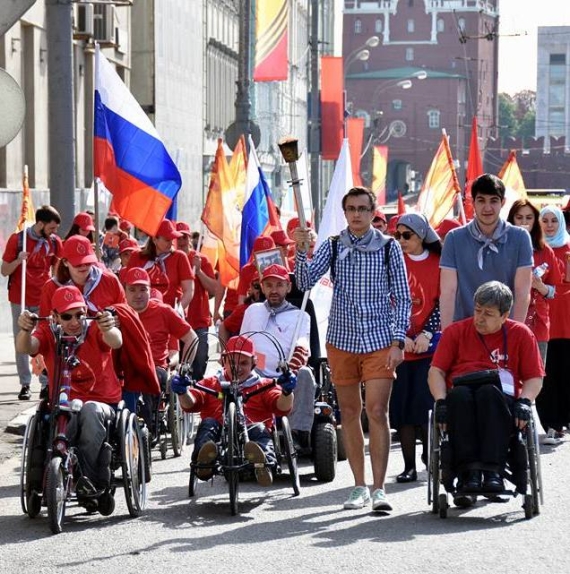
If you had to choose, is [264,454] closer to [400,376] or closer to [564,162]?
[400,376]

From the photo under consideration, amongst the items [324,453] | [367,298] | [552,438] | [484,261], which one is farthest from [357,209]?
[552,438]

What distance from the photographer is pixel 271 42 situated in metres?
33.6

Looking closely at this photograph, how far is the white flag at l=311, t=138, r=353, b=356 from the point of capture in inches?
538

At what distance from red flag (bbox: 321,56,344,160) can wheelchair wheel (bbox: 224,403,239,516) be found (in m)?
32.5

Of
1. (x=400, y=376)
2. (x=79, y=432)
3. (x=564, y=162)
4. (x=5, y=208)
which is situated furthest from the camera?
(x=564, y=162)

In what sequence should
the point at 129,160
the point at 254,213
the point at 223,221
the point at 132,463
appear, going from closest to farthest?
the point at 132,463 → the point at 129,160 → the point at 254,213 → the point at 223,221

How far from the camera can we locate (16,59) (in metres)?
25.9

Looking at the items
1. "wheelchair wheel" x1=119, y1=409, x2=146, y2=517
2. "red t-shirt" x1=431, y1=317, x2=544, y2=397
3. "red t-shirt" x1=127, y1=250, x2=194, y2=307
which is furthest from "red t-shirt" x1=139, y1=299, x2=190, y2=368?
"red t-shirt" x1=431, y1=317, x2=544, y2=397

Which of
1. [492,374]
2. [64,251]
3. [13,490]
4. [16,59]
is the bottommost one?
[13,490]

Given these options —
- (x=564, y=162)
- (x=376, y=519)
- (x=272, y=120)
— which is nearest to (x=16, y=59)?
(x=376, y=519)

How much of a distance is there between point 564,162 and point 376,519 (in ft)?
469

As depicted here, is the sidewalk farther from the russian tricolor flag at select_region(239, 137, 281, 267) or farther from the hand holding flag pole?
the hand holding flag pole

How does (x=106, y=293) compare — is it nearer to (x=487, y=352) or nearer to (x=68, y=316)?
(x=68, y=316)

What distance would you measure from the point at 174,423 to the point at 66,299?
3.04 meters
